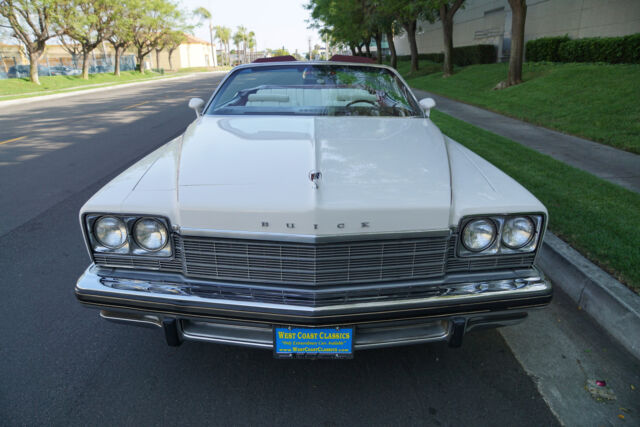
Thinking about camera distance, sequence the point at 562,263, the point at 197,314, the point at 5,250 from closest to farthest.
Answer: the point at 197,314 < the point at 562,263 < the point at 5,250

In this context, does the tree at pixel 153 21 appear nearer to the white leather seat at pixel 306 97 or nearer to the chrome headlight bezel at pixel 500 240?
the white leather seat at pixel 306 97

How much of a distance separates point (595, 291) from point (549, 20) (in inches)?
878

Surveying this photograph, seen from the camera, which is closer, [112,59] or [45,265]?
[45,265]

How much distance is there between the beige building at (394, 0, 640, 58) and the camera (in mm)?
16547

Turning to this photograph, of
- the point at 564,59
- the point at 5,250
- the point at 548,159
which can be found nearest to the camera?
the point at 5,250

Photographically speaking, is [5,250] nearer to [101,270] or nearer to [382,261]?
[101,270]

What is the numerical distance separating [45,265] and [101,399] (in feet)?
6.40

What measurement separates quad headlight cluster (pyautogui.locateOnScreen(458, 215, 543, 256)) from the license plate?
697 mm

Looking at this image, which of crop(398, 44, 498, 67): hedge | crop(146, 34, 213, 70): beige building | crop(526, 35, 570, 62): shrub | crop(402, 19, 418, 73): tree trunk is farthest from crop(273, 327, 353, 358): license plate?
crop(146, 34, 213, 70): beige building

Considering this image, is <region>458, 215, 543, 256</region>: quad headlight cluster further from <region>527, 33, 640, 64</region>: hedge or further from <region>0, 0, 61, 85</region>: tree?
<region>0, 0, 61, 85</region>: tree

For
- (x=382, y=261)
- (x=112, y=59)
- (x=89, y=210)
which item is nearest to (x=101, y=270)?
(x=89, y=210)

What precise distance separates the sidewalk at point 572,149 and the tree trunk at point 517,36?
13.1 feet

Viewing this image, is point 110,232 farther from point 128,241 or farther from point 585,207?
point 585,207

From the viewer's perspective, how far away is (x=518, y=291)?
2121mm
